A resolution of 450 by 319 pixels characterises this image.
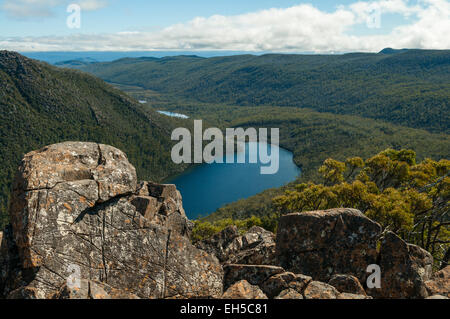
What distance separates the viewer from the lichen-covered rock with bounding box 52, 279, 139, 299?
9.80 meters

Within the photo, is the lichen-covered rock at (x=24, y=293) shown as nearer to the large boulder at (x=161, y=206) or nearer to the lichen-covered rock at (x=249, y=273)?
the large boulder at (x=161, y=206)

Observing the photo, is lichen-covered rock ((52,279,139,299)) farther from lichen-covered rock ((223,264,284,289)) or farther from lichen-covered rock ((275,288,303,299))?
lichen-covered rock ((275,288,303,299))

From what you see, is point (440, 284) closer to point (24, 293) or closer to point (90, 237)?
point (90, 237)

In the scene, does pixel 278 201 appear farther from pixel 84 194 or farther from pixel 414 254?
pixel 84 194

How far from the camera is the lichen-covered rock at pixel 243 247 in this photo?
690 inches

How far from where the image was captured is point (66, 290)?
9.94m

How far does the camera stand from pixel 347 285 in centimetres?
1326

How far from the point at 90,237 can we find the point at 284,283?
875cm

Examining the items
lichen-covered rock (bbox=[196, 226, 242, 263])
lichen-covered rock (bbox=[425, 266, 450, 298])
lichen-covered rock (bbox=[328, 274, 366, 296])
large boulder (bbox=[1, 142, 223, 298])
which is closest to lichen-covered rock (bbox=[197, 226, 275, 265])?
lichen-covered rock (bbox=[196, 226, 242, 263])

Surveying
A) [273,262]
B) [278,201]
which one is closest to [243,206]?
[278,201]

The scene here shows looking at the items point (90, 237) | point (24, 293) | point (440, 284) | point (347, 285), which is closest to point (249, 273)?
point (347, 285)

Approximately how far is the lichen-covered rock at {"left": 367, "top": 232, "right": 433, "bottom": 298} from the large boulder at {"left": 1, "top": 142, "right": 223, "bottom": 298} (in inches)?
324

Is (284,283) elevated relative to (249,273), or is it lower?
elevated

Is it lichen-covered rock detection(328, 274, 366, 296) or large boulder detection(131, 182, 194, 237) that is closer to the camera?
lichen-covered rock detection(328, 274, 366, 296)
